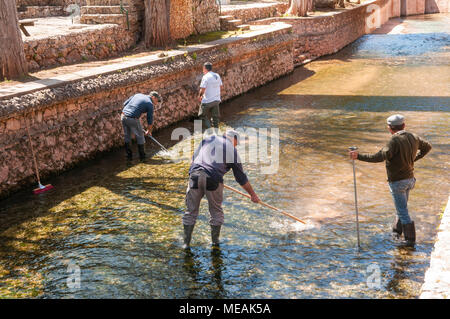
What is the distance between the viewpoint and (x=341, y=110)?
14.0 metres

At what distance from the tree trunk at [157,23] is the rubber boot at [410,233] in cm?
1015

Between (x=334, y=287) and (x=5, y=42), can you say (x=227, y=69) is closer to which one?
(x=5, y=42)

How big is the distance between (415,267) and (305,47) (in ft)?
58.6

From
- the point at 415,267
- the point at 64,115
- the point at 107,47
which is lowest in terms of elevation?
the point at 415,267

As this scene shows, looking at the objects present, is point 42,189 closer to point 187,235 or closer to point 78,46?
point 187,235

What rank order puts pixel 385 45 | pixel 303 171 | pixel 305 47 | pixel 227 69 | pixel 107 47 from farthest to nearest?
pixel 385 45
pixel 305 47
pixel 227 69
pixel 107 47
pixel 303 171

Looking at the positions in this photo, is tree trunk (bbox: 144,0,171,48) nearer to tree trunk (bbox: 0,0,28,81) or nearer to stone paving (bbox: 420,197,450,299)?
tree trunk (bbox: 0,0,28,81)

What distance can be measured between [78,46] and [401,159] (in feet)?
29.9

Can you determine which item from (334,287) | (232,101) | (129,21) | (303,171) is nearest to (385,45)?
(232,101)

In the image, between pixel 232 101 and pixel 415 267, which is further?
pixel 232 101

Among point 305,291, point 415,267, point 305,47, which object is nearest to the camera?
point 305,291

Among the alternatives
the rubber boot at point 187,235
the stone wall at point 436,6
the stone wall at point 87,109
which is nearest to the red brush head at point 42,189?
the stone wall at point 87,109

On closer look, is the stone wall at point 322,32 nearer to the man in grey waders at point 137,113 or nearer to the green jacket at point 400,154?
the man in grey waders at point 137,113

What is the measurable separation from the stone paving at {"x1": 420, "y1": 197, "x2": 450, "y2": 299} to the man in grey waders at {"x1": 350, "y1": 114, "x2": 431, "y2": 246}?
61 centimetres
